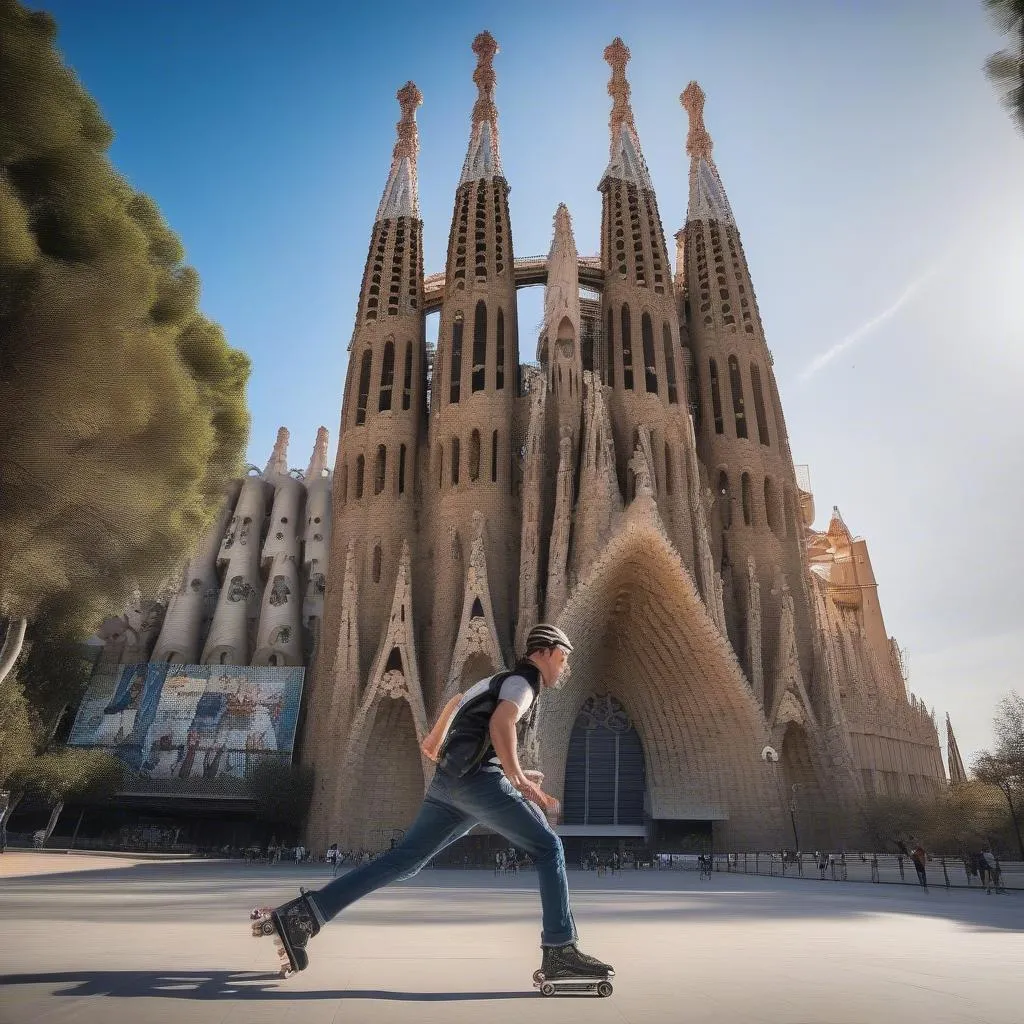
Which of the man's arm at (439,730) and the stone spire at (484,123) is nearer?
the man's arm at (439,730)

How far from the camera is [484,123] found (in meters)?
39.6

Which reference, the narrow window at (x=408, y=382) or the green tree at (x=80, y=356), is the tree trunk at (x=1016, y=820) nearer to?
the green tree at (x=80, y=356)

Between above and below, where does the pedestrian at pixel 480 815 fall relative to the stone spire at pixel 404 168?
below

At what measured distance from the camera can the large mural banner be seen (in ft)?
107

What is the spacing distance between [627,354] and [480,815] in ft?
104

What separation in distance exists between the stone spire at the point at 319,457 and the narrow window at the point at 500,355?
2293 centimetres

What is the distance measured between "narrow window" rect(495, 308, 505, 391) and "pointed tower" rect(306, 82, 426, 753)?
3641 millimetres

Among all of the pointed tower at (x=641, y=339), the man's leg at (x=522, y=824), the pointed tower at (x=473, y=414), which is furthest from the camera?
the pointed tower at (x=641, y=339)

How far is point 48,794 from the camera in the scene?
28812 mm

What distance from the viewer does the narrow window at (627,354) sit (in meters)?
32.8

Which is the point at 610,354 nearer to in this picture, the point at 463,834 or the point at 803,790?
the point at 803,790

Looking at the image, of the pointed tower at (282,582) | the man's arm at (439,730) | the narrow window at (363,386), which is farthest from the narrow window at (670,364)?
the man's arm at (439,730)

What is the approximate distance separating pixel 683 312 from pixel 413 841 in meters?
38.0

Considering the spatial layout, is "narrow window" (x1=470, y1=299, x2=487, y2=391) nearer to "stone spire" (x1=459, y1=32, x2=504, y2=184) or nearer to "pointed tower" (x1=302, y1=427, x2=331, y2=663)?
"stone spire" (x1=459, y1=32, x2=504, y2=184)
